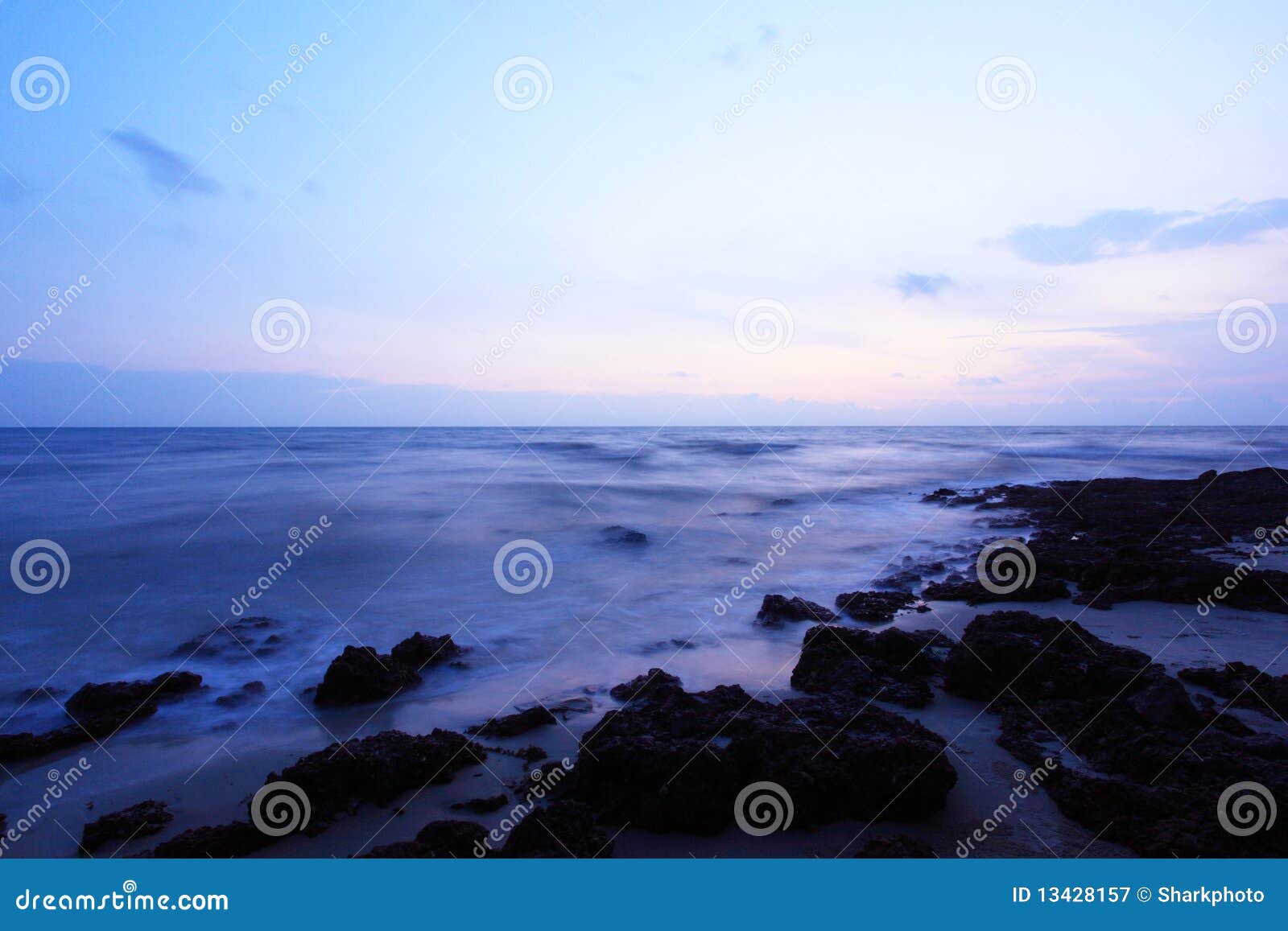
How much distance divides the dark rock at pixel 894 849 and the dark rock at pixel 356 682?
4.96 meters

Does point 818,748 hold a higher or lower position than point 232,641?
higher

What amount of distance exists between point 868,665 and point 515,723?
3.48 meters

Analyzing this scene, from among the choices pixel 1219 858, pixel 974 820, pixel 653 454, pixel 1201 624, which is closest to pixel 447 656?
pixel 974 820

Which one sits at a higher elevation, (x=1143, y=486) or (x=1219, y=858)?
(x=1143, y=486)

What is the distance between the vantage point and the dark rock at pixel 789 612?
362 inches

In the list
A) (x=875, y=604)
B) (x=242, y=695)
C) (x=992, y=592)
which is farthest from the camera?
(x=992, y=592)

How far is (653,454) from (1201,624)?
4586 centimetres

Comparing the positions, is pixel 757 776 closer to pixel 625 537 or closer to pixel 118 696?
pixel 118 696

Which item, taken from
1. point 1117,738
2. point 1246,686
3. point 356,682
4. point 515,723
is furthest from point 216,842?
point 1246,686

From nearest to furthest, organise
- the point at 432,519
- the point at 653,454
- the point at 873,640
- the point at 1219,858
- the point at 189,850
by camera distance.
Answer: the point at 1219,858 → the point at 189,850 → the point at 873,640 → the point at 432,519 → the point at 653,454

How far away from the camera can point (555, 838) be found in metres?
4.13

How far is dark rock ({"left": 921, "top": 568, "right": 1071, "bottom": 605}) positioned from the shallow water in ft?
1.10

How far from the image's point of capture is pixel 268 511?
20641 millimetres

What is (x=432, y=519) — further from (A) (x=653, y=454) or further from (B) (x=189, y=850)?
(A) (x=653, y=454)
